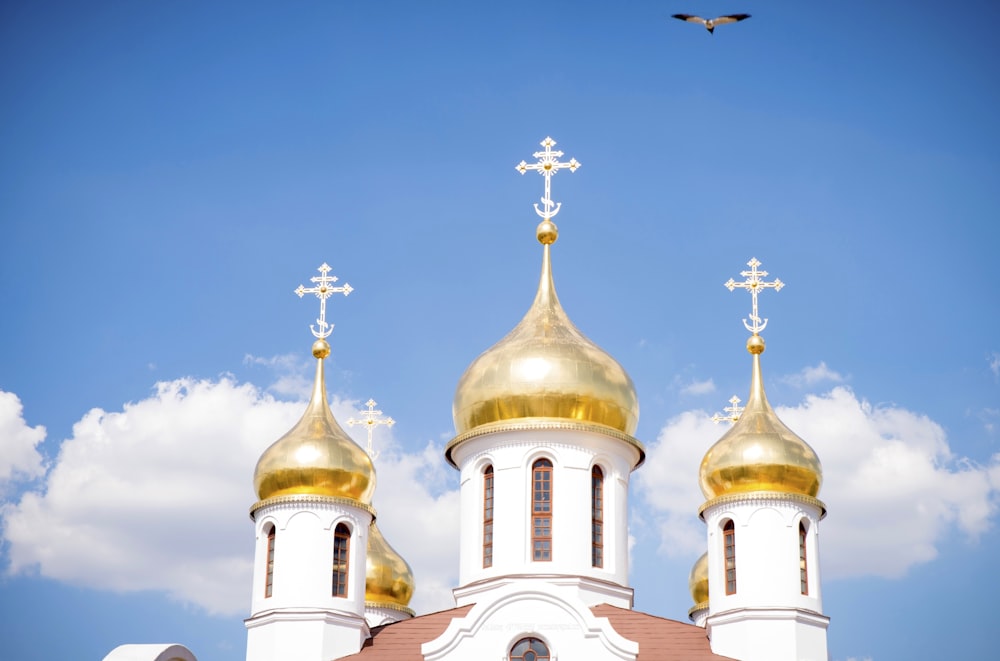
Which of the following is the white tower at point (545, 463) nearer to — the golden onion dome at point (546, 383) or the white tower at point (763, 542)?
the golden onion dome at point (546, 383)

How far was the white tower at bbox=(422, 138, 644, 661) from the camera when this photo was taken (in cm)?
2814

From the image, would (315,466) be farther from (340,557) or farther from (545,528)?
(545,528)

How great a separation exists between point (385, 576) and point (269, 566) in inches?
284

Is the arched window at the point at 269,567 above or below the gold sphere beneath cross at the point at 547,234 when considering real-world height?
below

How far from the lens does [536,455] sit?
2869 cm

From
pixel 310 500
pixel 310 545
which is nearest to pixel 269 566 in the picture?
pixel 310 545

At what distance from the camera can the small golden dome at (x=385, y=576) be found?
34.8 meters

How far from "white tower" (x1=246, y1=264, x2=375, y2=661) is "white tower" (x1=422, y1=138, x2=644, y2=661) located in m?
2.01

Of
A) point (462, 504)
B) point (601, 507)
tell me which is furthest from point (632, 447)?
point (462, 504)

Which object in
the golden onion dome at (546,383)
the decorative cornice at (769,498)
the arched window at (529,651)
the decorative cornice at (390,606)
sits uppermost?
the golden onion dome at (546,383)

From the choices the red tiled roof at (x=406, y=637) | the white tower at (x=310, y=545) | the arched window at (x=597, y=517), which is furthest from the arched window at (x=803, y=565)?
the white tower at (x=310, y=545)

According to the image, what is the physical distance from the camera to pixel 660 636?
86.4 ft

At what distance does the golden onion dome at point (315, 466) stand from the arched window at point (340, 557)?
0.60 meters

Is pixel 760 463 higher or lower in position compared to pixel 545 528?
higher
